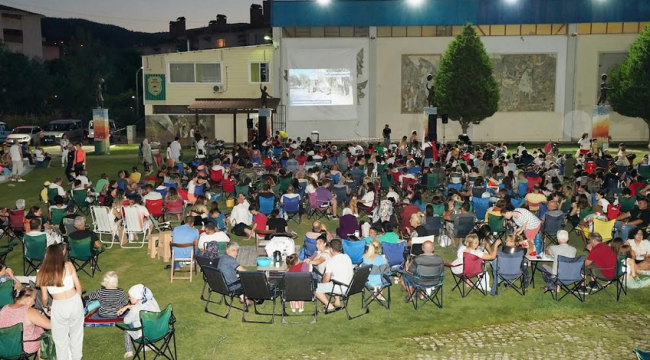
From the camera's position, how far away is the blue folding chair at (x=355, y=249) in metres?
11.4

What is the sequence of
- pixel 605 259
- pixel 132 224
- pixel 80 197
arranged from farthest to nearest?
pixel 80 197
pixel 132 224
pixel 605 259

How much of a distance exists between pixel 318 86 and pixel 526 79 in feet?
42.4

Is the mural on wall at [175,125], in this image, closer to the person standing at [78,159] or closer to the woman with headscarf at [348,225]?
the person standing at [78,159]

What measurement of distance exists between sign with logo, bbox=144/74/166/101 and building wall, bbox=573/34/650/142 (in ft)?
84.3

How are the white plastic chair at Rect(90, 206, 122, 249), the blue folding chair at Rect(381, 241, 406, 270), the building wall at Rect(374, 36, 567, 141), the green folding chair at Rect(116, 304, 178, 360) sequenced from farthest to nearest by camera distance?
the building wall at Rect(374, 36, 567, 141)
the white plastic chair at Rect(90, 206, 122, 249)
the blue folding chair at Rect(381, 241, 406, 270)
the green folding chair at Rect(116, 304, 178, 360)

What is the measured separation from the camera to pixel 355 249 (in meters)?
11.4

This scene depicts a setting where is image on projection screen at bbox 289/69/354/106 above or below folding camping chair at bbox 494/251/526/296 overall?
above

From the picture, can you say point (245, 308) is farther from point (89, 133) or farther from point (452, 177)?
point (89, 133)

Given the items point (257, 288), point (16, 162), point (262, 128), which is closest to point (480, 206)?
point (257, 288)

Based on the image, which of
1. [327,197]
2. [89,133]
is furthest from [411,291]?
[89,133]

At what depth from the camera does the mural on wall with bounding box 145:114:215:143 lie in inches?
1655

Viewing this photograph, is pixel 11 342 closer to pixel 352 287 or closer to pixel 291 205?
pixel 352 287

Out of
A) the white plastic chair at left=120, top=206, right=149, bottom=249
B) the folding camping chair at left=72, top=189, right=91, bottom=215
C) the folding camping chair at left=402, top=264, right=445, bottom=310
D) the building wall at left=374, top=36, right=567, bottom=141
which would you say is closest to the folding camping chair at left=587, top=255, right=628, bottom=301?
the folding camping chair at left=402, top=264, right=445, bottom=310

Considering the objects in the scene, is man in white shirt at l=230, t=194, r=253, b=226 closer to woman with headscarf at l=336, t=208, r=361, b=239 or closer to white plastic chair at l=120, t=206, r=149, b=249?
white plastic chair at l=120, t=206, r=149, b=249
